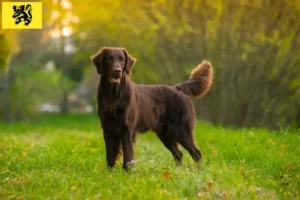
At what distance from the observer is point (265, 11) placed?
12250 mm

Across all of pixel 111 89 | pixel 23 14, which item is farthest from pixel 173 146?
pixel 23 14

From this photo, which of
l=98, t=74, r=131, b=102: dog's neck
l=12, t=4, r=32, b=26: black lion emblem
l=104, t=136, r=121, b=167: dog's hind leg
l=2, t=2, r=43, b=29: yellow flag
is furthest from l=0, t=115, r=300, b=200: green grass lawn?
l=12, t=4, r=32, b=26: black lion emblem

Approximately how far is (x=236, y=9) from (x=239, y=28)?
0.50 m

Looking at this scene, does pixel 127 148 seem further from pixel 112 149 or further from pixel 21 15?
pixel 21 15

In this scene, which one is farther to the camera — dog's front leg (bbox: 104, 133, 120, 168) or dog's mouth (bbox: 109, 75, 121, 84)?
dog's front leg (bbox: 104, 133, 120, 168)

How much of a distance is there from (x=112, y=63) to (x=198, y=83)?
70.0 inches

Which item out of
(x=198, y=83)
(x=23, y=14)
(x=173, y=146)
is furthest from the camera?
(x=23, y=14)

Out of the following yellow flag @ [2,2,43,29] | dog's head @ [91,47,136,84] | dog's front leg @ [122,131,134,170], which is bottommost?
dog's front leg @ [122,131,134,170]

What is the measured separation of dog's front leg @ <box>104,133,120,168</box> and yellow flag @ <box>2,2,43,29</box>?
4.25 metres

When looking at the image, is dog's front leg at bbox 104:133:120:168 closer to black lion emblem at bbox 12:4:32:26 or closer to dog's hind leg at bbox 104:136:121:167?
dog's hind leg at bbox 104:136:121:167

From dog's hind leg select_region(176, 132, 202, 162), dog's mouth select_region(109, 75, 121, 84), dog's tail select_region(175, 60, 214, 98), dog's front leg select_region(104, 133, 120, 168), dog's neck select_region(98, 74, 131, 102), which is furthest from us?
dog's tail select_region(175, 60, 214, 98)

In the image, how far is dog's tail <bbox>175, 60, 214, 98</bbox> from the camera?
7.34 meters

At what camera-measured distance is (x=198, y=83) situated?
7.41 metres

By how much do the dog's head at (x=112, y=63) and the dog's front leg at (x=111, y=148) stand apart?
77 centimetres
